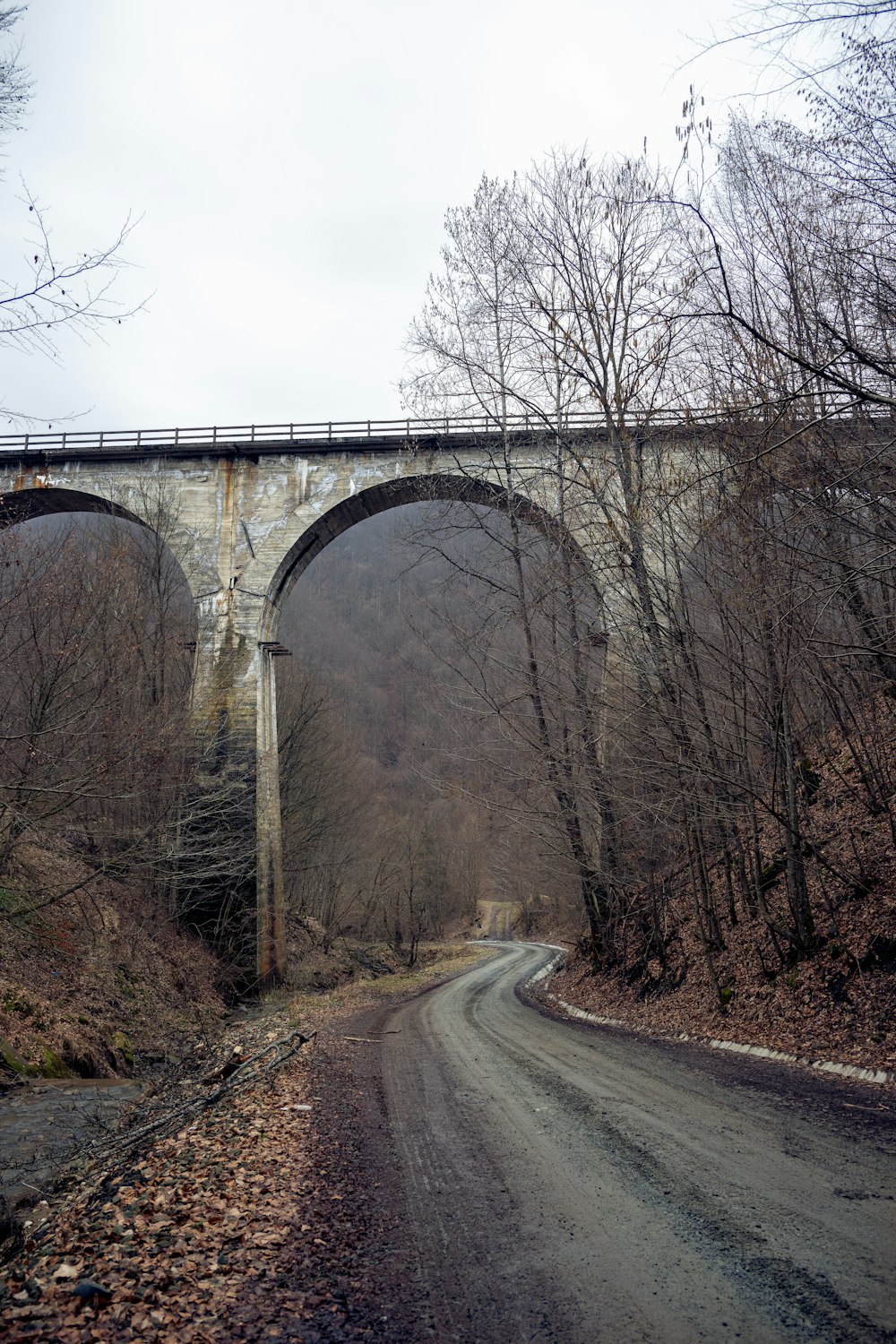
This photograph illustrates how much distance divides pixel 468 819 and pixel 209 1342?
4524 cm

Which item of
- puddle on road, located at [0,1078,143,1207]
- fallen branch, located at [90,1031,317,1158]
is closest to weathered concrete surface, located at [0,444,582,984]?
puddle on road, located at [0,1078,143,1207]

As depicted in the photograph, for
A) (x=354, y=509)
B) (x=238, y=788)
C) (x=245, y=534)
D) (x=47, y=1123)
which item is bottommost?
(x=47, y=1123)

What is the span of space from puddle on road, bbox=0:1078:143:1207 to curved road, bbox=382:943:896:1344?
2.24 meters

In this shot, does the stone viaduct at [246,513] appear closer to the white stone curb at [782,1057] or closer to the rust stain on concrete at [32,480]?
the rust stain on concrete at [32,480]

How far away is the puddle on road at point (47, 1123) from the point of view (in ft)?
17.3

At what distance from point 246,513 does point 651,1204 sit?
56.9 feet

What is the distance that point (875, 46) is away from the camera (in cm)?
395

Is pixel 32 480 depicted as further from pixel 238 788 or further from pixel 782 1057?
pixel 782 1057

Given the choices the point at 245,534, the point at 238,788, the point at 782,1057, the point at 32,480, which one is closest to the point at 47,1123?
the point at 782,1057

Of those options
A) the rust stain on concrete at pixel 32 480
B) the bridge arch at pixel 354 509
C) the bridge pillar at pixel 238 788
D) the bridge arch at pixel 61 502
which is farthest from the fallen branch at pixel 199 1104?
the rust stain on concrete at pixel 32 480

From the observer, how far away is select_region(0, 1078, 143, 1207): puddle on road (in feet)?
17.3

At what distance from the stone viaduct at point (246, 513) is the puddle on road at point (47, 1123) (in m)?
8.49

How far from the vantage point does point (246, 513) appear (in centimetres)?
1888

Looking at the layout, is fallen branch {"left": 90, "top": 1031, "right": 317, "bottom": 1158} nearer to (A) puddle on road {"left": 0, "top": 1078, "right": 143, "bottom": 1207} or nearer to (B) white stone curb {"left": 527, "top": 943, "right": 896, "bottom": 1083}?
(A) puddle on road {"left": 0, "top": 1078, "right": 143, "bottom": 1207}
